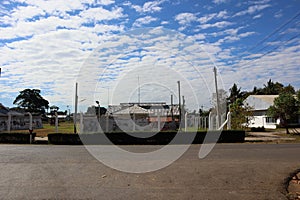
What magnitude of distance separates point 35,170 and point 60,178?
158 centimetres

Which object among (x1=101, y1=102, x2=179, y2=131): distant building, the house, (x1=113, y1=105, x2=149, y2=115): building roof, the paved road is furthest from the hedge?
the house

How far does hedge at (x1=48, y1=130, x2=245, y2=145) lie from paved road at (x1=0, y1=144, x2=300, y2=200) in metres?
9.22

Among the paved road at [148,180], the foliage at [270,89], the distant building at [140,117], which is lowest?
the paved road at [148,180]

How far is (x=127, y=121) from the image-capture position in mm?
25141

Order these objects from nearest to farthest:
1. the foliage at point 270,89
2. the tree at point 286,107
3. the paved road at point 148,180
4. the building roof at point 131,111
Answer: the paved road at point 148,180, the tree at point 286,107, the building roof at point 131,111, the foliage at point 270,89

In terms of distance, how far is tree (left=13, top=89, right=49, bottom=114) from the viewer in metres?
95.2

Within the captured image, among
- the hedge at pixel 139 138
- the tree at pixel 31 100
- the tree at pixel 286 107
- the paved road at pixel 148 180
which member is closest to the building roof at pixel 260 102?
the tree at pixel 286 107

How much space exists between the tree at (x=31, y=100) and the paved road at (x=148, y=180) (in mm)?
91107

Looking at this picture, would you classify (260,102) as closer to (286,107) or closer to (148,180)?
(286,107)

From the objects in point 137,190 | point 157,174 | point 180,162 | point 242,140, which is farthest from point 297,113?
point 137,190

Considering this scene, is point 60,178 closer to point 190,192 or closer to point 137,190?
point 137,190

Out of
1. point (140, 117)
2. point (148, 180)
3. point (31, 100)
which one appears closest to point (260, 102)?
point (140, 117)

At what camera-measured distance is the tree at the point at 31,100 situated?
312ft

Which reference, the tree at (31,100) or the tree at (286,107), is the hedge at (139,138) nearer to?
the tree at (286,107)
